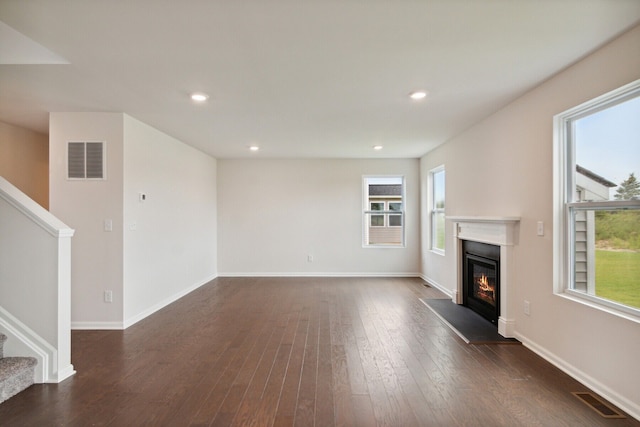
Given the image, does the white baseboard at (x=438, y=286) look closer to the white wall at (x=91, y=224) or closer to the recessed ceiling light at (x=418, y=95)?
the recessed ceiling light at (x=418, y=95)

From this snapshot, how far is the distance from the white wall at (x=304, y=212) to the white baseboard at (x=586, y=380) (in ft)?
12.7

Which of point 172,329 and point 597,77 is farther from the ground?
point 597,77

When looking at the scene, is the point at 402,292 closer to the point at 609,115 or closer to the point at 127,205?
the point at 609,115

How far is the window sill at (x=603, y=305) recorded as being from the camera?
7.11 feet

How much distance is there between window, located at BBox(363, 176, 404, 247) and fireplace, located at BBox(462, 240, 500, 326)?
2349 millimetres

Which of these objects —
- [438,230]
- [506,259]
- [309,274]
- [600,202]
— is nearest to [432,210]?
[438,230]

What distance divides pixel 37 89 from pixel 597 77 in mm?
4646

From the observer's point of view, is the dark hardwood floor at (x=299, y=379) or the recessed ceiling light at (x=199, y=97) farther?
the recessed ceiling light at (x=199, y=97)

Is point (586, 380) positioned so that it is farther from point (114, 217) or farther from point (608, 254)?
point (114, 217)

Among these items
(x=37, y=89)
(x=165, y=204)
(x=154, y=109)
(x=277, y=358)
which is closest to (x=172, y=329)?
(x=277, y=358)

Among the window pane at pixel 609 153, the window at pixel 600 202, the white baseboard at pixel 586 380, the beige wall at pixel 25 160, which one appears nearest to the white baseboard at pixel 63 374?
the beige wall at pixel 25 160

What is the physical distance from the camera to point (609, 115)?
7.91 ft

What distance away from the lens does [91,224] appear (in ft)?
12.6

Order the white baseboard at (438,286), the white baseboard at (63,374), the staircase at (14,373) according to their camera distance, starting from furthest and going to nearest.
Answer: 1. the white baseboard at (438,286)
2. the white baseboard at (63,374)
3. the staircase at (14,373)
